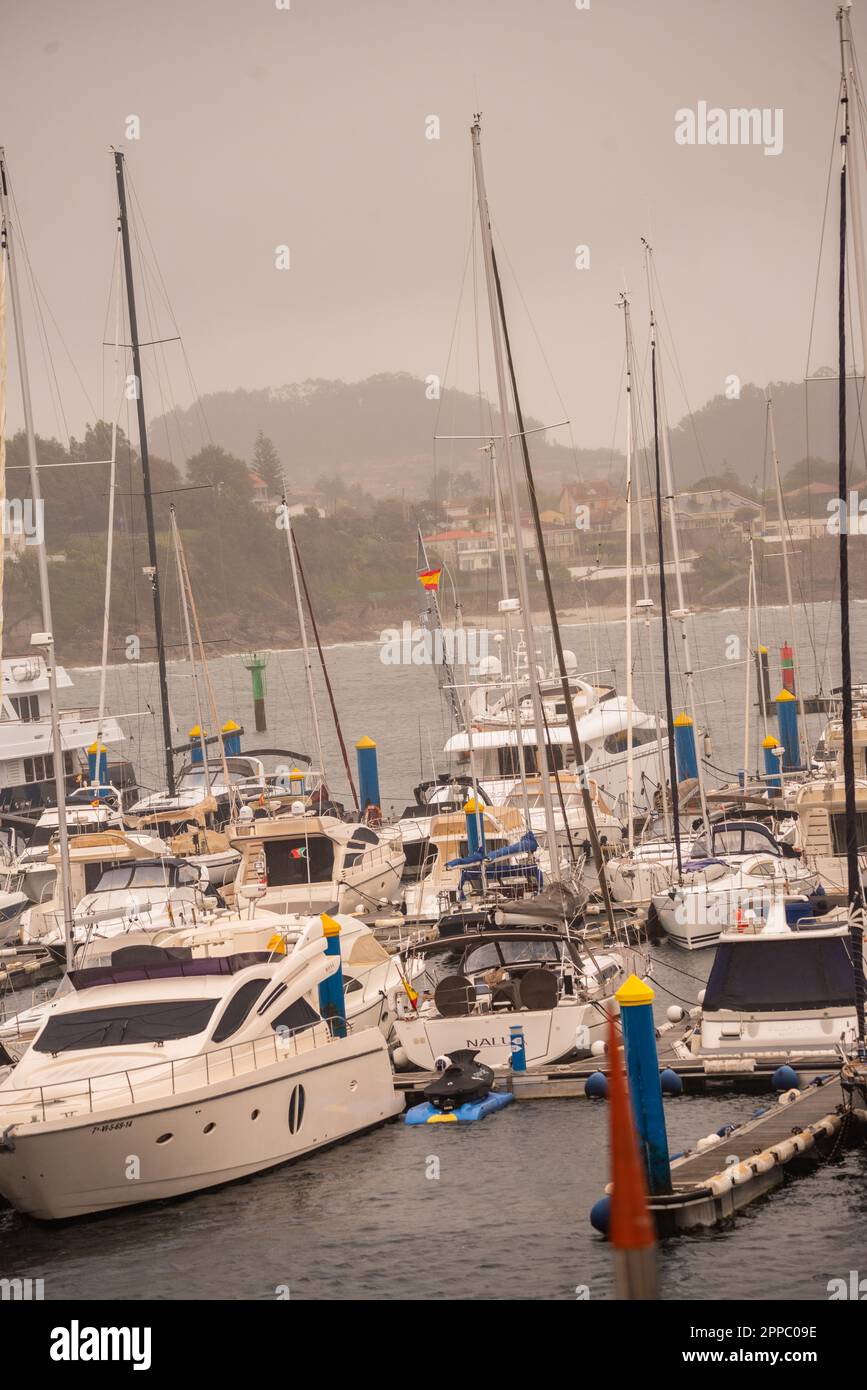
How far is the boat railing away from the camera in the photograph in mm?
17438

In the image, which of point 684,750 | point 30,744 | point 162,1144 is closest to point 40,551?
point 162,1144

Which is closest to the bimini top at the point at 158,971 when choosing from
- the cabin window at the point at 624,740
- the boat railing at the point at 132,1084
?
the boat railing at the point at 132,1084

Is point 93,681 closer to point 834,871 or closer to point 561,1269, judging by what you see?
point 834,871

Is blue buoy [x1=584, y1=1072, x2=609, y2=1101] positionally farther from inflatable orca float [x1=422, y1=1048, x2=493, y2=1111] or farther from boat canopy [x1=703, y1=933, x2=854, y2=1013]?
boat canopy [x1=703, y1=933, x2=854, y2=1013]

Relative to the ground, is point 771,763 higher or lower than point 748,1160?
lower

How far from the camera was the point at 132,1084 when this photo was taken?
17953mm

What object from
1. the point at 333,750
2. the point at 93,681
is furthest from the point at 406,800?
the point at 93,681

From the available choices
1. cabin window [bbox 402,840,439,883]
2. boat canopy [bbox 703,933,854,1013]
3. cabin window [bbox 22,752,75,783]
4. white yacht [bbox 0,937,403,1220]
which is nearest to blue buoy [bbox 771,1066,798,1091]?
boat canopy [bbox 703,933,854,1013]

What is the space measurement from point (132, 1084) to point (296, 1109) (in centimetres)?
212

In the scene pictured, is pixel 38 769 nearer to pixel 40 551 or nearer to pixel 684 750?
pixel 684 750

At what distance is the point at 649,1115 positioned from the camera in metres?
15.7
